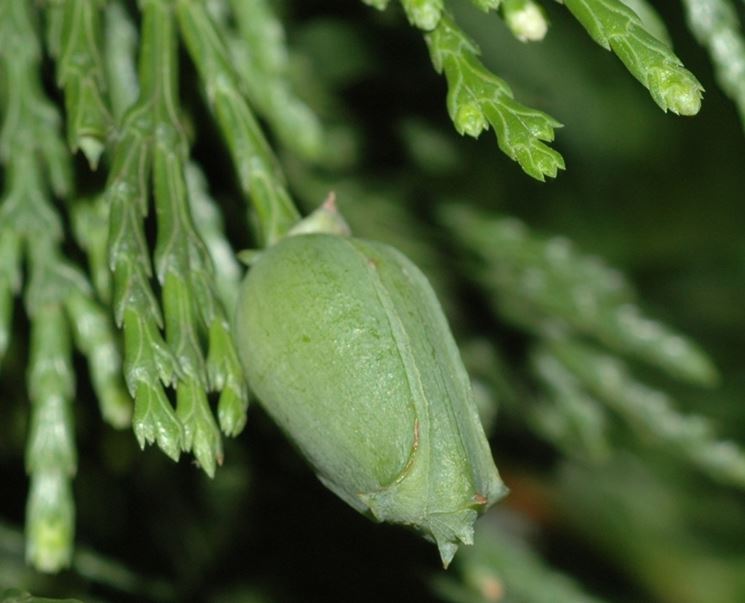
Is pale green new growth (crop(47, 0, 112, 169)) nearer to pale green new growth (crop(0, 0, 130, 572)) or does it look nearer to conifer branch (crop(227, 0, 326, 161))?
pale green new growth (crop(0, 0, 130, 572))

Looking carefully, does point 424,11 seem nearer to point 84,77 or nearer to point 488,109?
point 488,109

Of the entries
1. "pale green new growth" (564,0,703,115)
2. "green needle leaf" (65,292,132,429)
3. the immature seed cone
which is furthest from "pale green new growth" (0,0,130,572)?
"pale green new growth" (564,0,703,115)

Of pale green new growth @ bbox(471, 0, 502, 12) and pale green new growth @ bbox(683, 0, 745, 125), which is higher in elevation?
pale green new growth @ bbox(683, 0, 745, 125)

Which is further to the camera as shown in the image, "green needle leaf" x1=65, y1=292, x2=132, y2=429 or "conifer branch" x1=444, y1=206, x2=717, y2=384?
"conifer branch" x1=444, y1=206, x2=717, y2=384

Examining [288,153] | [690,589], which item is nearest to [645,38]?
[288,153]

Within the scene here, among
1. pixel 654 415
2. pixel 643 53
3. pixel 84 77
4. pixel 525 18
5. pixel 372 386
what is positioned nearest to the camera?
pixel 372 386

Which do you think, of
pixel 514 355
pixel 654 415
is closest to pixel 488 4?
pixel 654 415

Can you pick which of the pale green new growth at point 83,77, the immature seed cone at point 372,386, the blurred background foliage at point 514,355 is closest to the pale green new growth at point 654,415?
the blurred background foliage at point 514,355
